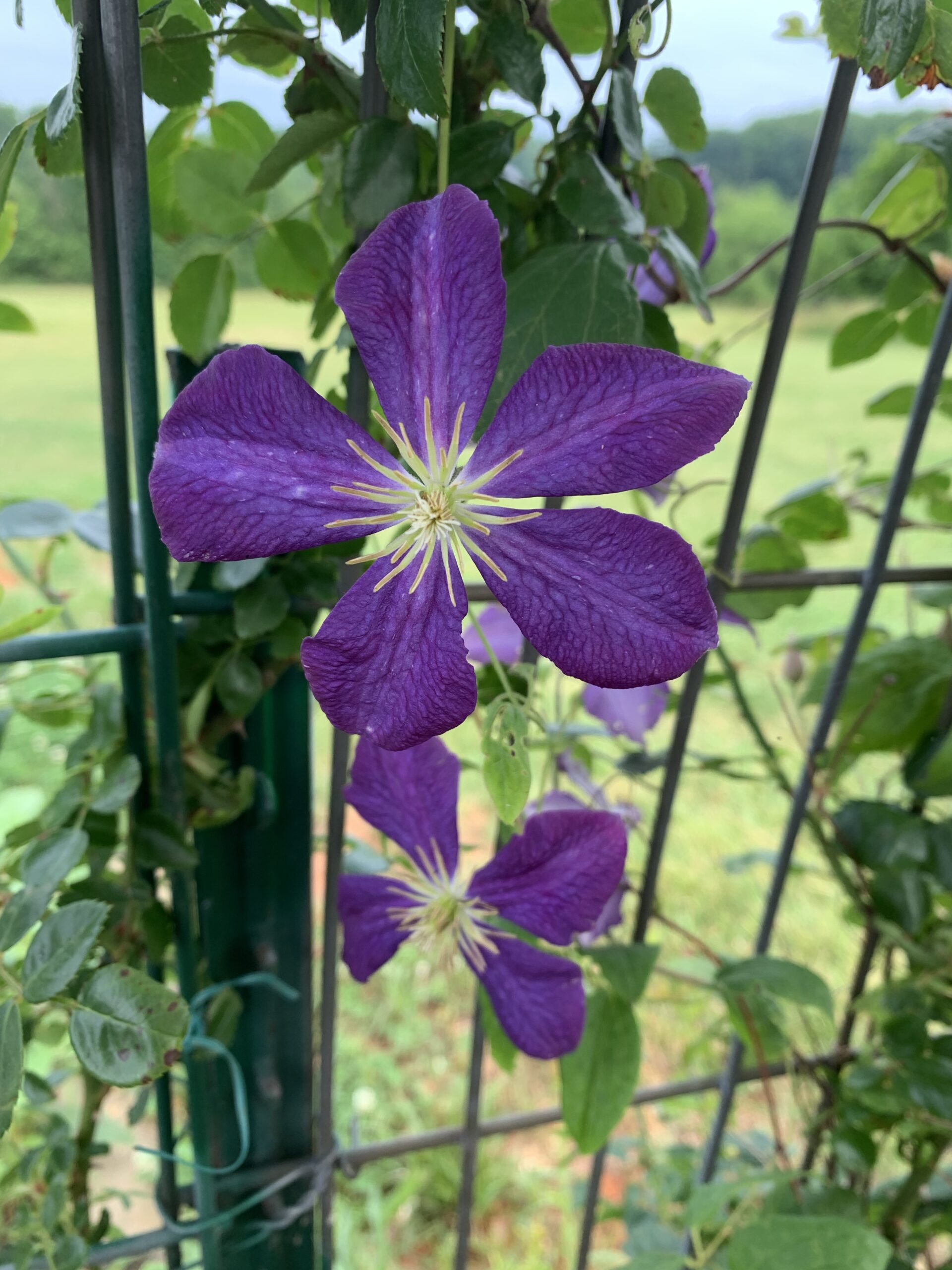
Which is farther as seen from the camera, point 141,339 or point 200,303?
point 200,303

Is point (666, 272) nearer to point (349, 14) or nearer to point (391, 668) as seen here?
point (349, 14)

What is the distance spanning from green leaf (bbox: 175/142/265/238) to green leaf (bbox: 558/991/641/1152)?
53 cm

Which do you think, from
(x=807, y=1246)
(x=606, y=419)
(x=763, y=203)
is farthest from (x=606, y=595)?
(x=763, y=203)

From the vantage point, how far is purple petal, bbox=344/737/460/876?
1.68 feet

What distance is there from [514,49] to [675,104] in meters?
0.10

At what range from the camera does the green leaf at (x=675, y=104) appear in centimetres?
45

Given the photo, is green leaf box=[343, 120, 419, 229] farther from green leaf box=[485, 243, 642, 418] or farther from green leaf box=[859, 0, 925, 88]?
green leaf box=[859, 0, 925, 88]

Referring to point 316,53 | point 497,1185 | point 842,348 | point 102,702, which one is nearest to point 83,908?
point 102,702

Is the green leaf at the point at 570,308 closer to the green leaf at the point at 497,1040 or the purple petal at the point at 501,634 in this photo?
the purple petal at the point at 501,634

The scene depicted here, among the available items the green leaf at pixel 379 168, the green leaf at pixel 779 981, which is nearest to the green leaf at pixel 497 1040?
the green leaf at pixel 779 981

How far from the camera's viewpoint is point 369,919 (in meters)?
0.56

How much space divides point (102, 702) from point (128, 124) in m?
0.30

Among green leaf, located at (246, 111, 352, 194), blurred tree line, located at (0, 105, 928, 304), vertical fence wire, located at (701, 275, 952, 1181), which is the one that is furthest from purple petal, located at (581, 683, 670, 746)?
blurred tree line, located at (0, 105, 928, 304)

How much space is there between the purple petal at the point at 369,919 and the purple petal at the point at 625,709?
177mm
